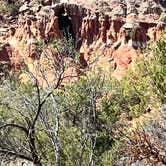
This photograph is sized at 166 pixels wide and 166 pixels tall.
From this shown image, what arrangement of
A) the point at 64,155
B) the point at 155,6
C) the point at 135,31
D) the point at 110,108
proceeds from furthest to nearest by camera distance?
the point at 155,6, the point at 135,31, the point at 110,108, the point at 64,155

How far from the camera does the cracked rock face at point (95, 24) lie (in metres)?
54.2

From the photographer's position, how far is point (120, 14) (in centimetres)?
5638

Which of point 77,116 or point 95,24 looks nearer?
point 77,116

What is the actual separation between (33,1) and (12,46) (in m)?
6.49

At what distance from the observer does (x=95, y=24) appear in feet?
186

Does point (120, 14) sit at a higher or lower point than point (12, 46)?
higher

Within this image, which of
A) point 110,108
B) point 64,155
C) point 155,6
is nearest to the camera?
point 64,155

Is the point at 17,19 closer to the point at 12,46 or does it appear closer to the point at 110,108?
the point at 12,46

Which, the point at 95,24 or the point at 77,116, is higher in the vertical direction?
the point at 77,116

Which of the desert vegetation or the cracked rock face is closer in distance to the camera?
the desert vegetation

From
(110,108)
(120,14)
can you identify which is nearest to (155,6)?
(120,14)

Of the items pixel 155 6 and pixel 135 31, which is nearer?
pixel 135 31

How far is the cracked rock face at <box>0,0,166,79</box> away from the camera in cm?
5416

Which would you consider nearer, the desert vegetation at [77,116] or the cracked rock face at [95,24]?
the desert vegetation at [77,116]
